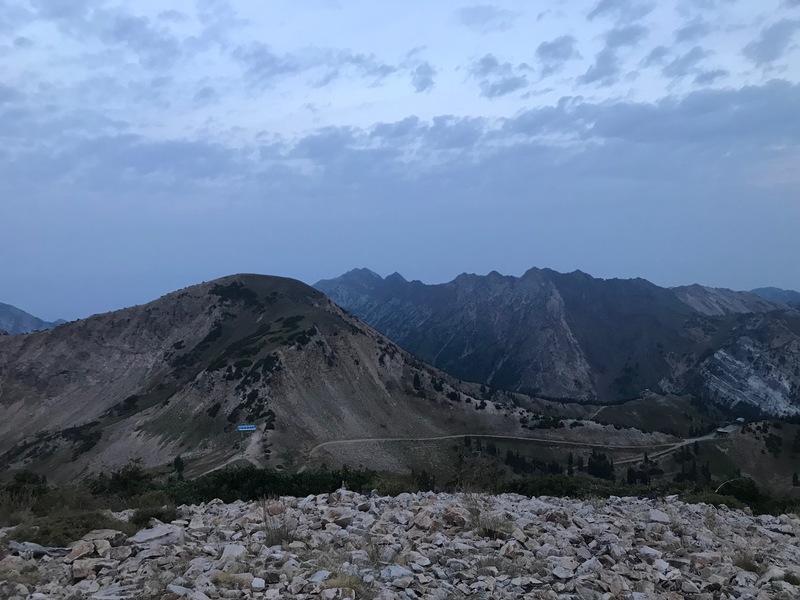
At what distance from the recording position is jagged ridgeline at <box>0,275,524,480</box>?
76.8m

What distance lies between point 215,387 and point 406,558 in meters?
81.2

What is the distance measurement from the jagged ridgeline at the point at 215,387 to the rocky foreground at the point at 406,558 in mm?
52811

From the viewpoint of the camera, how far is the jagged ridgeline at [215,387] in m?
76.8

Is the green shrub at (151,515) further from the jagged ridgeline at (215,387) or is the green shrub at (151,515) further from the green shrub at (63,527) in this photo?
the jagged ridgeline at (215,387)

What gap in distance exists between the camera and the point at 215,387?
284ft

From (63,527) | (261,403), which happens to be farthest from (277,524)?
(261,403)

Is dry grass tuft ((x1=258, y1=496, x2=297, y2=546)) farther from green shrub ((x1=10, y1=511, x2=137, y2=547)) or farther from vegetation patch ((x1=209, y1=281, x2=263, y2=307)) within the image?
vegetation patch ((x1=209, y1=281, x2=263, y2=307))

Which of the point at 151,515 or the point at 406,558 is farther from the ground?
the point at 151,515

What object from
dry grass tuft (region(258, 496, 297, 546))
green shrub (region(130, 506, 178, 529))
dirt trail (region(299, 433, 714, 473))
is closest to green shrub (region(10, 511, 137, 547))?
green shrub (region(130, 506, 178, 529))

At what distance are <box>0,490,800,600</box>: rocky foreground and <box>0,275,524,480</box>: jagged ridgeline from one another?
52.8 meters

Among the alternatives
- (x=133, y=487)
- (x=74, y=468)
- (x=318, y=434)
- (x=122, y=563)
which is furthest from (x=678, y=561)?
(x=74, y=468)

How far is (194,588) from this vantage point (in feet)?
29.2

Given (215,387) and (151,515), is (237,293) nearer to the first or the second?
(215,387)

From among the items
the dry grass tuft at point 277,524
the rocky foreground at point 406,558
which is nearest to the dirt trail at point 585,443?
the dry grass tuft at point 277,524
